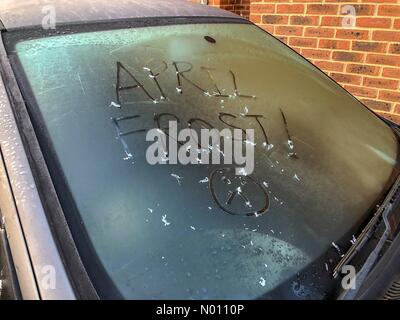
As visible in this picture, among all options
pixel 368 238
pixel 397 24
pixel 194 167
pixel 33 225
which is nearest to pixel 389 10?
pixel 397 24

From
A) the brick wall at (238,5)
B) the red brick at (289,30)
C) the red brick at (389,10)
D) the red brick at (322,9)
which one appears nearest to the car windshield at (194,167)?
the red brick at (389,10)

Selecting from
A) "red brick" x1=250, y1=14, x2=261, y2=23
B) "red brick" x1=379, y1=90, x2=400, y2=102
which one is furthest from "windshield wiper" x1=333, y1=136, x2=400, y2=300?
"red brick" x1=250, y1=14, x2=261, y2=23

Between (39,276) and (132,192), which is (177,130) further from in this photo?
(39,276)

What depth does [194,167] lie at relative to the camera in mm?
1199

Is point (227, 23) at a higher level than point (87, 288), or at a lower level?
higher

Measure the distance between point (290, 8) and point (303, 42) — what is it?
319mm

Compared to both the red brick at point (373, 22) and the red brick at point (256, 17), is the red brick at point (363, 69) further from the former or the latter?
the red brick at point (256, 17)

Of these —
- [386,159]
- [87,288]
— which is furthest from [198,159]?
[386,159]

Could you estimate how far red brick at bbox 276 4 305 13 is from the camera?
11.0ft

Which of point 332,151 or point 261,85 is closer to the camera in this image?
point 332,151

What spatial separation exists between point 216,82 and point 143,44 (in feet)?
1.05

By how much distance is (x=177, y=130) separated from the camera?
49.8 inches

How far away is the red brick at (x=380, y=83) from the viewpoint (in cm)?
291
